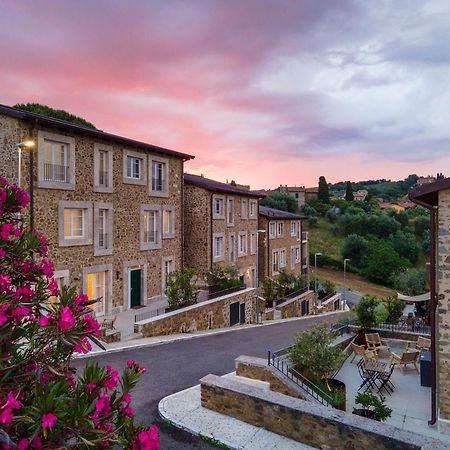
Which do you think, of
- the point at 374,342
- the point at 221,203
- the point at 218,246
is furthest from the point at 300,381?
the point at 221,203

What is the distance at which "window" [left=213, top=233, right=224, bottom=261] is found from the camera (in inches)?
1110

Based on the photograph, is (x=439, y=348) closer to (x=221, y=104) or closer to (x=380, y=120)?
(x=221, y=104)

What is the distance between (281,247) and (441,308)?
101 ft

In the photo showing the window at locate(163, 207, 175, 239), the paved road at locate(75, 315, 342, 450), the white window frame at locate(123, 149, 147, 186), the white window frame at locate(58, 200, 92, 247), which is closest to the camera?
the paved road at locate(75, 315, 342, 450)

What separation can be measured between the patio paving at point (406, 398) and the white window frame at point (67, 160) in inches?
546

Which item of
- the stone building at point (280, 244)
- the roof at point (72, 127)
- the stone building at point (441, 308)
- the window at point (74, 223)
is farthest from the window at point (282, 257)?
the stone building at point (441, 308)

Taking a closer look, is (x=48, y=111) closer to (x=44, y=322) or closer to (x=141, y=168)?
(x=141, y=168)

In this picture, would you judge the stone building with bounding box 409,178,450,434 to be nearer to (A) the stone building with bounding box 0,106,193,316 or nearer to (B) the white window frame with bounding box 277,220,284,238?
(A) the stone building with bounding box 0,106,193,316

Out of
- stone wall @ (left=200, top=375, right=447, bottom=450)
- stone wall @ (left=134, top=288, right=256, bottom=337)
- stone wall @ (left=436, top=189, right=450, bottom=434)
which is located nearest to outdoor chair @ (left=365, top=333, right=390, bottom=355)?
stone wall @ (left=436, top=189, right=450, bottom=434)

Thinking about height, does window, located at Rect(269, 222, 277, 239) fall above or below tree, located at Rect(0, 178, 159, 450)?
above

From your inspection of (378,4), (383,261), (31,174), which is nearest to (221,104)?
(378,4)

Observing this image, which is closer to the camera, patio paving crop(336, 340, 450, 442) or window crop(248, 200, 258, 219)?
patio paving crop(336, 340, 450, 442)

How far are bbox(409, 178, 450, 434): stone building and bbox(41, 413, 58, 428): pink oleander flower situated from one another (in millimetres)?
8345

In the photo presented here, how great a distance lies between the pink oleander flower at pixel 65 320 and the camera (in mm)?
3438
